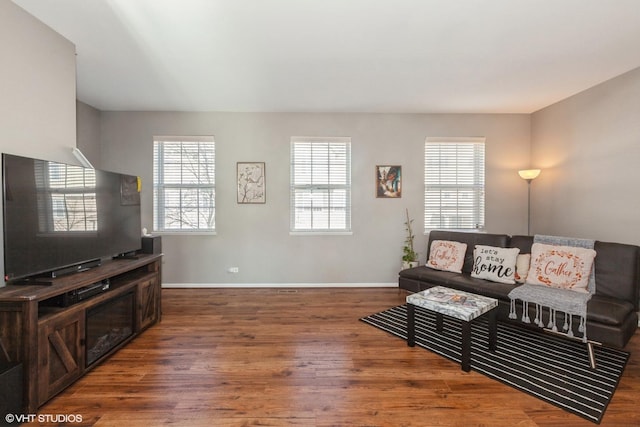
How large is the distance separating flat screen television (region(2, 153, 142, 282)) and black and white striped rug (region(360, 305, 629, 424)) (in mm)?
2743

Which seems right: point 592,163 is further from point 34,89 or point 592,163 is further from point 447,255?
point 34,89

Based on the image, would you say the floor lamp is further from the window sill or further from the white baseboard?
the window sill

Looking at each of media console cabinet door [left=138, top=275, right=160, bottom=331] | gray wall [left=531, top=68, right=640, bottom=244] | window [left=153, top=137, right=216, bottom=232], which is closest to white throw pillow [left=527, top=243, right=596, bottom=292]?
gray wall [left=531, top=68, right=640, bottom=244]

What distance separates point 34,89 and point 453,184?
4924 millimetres

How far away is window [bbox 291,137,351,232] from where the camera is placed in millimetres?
4055

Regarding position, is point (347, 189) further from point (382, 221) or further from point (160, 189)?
point (160, 189)

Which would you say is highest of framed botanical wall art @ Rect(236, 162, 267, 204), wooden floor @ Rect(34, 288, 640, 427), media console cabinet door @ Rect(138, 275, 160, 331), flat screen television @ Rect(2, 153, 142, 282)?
framed botanical wall art @ Rect(236, 162, 267, 204)

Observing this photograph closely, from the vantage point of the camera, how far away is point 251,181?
13.1ft

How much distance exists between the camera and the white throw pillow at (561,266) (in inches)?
98.7

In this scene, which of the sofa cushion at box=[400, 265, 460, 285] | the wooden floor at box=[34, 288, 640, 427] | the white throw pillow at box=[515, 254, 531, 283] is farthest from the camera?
the sofa cushion at box=[400, 265, 460, 285]

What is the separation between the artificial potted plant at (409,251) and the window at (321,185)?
3.05 feet

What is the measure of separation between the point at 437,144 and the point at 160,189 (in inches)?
175

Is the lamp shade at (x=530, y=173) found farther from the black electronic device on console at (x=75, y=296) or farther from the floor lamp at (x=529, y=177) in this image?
the black electronic device on console at (x=75, y=296)

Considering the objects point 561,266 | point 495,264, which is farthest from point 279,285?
point 561,266
